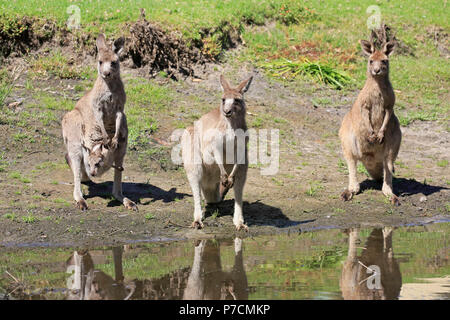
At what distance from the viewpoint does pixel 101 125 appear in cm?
770

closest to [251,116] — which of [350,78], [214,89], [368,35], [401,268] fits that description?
[214,89]

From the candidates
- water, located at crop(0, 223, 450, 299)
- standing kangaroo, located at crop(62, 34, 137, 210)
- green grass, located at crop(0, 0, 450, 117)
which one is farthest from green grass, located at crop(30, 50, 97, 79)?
water, located at crop(0, 223, 450, 299)

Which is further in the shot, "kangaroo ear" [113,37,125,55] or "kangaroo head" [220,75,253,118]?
"kangaroo ear" [113,37,125,55]

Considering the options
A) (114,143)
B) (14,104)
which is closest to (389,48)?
(114,143)

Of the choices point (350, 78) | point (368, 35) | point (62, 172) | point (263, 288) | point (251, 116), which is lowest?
point (263, 288)

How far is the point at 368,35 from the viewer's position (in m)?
13.3

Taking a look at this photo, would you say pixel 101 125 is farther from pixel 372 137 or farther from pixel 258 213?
pixel 372 137

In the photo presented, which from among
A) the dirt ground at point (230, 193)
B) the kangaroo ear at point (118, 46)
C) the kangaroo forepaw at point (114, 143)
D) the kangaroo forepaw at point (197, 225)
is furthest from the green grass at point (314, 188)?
the kangaroo ear at point (118, 46)

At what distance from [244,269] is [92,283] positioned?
3.99ft

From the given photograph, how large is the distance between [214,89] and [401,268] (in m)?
6.18

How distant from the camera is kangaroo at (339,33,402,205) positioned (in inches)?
321

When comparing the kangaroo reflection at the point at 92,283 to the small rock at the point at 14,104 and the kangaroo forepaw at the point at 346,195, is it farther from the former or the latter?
the small rock at the point at 14,104

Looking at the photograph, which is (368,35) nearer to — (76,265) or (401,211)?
(401,211)

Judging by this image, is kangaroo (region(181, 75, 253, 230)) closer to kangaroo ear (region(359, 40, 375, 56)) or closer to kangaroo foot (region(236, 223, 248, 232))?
Result: kangaroo foot (region(236, 223, 248, 232))
